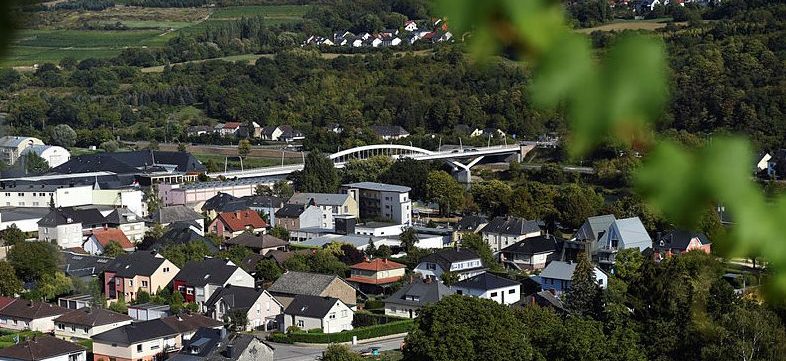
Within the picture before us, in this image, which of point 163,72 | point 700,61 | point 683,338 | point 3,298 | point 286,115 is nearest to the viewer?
point 683,338

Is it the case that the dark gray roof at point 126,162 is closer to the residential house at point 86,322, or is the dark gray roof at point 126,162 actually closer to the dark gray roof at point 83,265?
the dark gray roof at point 83,265

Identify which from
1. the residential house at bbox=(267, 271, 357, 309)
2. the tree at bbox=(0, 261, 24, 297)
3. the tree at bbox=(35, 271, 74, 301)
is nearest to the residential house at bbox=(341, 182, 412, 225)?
the residential house at bbox=(267, 271, 357, 309)

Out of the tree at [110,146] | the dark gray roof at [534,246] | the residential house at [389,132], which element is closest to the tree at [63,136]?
the tree at [110,146]

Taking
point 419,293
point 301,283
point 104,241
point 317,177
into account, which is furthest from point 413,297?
point 317,177

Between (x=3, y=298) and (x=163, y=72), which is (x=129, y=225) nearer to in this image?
(x=3, y=298)

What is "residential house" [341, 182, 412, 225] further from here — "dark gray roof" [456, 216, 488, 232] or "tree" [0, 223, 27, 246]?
"tree" [0, 223, 27, 246]

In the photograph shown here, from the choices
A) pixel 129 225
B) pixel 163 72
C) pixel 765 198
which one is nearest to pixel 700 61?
pixel 129 225

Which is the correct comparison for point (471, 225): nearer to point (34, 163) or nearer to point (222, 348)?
point (222, 348)
